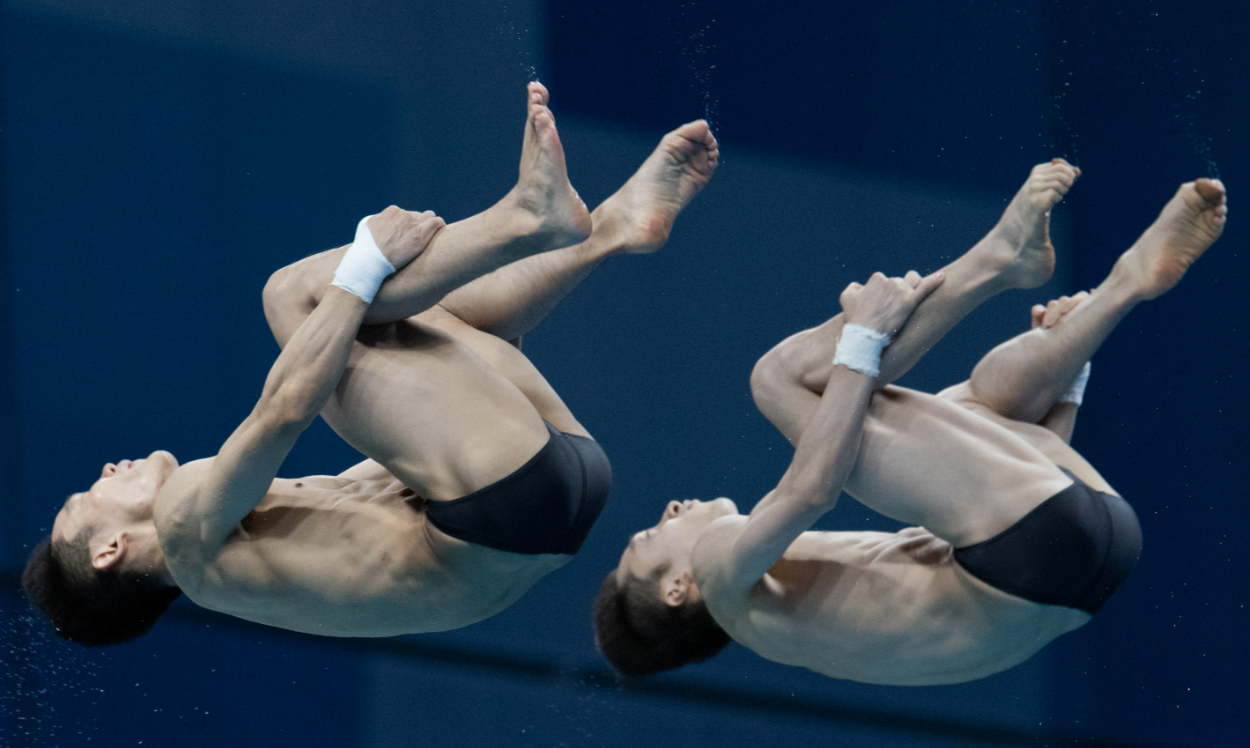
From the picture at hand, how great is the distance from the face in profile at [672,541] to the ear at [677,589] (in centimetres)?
2

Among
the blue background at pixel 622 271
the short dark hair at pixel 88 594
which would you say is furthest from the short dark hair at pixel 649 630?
the blue background at pixel 622 271

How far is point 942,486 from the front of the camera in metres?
2.73

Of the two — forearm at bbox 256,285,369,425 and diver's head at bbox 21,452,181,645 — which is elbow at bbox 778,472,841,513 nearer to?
forearm at bbox 256,285,369,425

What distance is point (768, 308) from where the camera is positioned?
5.37 meters

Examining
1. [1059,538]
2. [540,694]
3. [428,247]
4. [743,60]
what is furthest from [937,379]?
[428,247]

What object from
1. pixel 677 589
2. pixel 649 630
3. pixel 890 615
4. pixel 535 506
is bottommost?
pixel 649 630

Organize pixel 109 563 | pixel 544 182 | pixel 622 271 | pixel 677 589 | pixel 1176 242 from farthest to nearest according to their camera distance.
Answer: pixel 622 271 < pixel 677 589 < pixel 109 563 < pixel 1176 242 < pixel 544 182

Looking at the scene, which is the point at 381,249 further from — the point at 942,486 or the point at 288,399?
the point at 942,486

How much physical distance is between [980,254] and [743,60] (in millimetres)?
2971

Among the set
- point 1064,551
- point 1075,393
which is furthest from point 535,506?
point 1075,393

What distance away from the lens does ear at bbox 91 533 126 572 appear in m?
2.96

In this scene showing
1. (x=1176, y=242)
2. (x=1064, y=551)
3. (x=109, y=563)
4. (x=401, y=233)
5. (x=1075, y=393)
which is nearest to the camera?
(x=401, y=233)

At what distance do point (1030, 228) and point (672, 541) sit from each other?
1.19 metres

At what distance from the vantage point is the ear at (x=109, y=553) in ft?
9.71
